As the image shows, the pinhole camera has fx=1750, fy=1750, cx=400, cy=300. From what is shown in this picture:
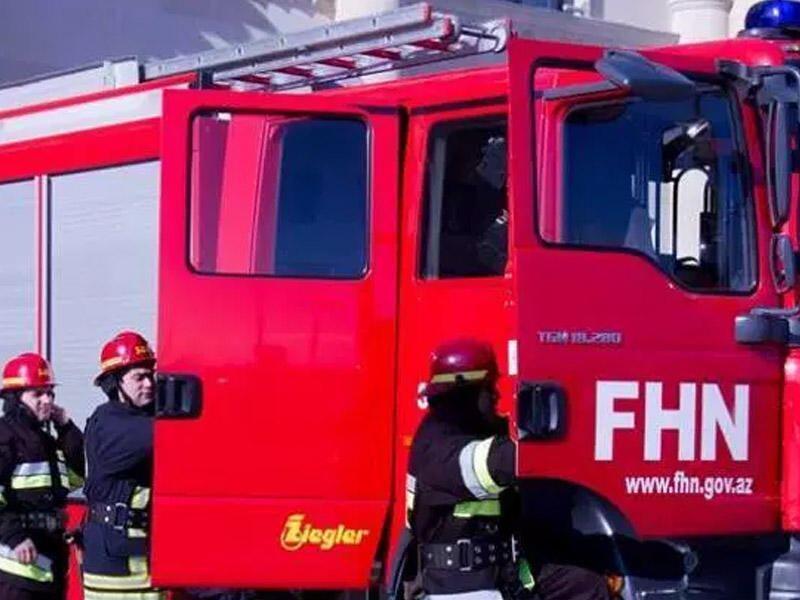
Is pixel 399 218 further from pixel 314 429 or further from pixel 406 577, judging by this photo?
pixel 406 577

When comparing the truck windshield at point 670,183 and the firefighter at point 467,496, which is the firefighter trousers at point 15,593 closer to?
the firefighter at point 467,496

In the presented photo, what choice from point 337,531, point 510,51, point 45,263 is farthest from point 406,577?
point 45,263

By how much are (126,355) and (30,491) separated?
0.84 meters

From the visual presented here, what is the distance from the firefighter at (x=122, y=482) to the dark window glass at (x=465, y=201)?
1101mm

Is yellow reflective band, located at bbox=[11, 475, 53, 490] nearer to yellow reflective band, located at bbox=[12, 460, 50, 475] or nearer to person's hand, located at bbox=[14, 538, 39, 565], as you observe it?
yellow reflective band, located at bbox=[12, 460, 50, 475]

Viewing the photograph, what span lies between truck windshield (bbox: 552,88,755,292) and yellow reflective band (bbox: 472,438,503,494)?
0.70 metres

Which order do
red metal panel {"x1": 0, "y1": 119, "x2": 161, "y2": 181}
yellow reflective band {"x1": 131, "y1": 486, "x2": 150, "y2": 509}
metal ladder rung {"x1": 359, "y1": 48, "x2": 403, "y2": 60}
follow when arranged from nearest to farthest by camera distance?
1. metal ladder rung {"x1": 359, "y1": 48, "x2": 403, "y2": 60}
2. yellow reflective band {"x1": 131, "y1": 486, "x2": 150, "y2": 509}
3. red metal panel {"x1": 0, "y1": 119, "x2": 161, "y2": 181}

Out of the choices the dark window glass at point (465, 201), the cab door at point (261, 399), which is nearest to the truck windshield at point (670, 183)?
the dark window glass at point (465, 201)

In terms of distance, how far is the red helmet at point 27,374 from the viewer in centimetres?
648

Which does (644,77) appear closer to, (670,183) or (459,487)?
(670,183)

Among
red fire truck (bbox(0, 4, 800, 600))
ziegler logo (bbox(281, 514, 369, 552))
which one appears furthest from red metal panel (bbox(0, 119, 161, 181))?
ziegler logo (bbox(281, 514, 369, 552))

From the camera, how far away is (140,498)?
584 cm

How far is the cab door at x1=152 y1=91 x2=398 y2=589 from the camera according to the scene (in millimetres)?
5379

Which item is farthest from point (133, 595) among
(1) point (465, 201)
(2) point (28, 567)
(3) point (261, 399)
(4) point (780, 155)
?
(4) point (780, 155)
